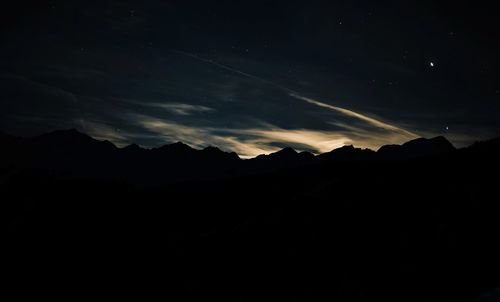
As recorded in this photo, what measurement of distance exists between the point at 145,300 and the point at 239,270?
388 inches

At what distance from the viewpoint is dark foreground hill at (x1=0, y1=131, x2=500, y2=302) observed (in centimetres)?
2909

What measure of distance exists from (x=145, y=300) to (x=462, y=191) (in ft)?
102

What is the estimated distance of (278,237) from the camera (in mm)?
38000

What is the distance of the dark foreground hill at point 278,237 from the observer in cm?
2909

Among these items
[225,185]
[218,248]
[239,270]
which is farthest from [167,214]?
[239,270]

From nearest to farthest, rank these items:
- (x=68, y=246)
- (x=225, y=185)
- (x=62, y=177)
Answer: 1. (x=68, y=246)
2. (x=225, y=185)
3. (x=62, y=177)

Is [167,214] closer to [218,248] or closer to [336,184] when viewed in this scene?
[218,248]

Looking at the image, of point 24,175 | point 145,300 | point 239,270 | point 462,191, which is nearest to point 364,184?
point 462,191

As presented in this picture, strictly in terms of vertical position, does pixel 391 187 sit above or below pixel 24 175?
above

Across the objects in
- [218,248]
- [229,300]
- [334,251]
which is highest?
[334,251]

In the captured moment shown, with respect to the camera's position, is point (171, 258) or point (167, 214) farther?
point (167, 214)

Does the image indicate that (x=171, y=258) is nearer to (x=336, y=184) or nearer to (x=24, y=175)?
(x=336, y=184)

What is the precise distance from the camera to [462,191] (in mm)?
33906

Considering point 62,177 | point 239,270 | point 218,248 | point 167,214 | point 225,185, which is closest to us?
point 239,270
